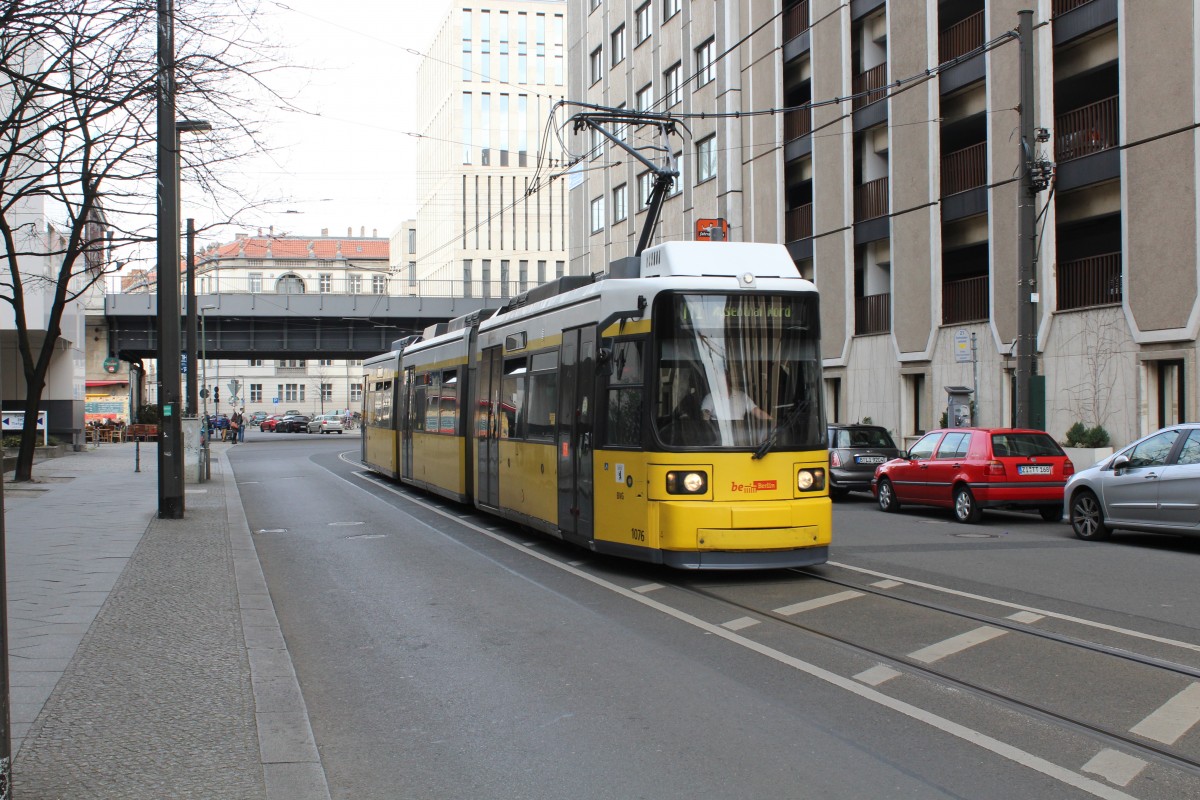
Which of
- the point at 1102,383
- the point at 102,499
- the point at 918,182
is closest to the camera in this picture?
the point at 102,499

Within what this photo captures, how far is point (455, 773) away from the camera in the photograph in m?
5.20

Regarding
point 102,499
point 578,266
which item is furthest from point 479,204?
point 102,499

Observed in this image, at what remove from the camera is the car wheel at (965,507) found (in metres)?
17.1

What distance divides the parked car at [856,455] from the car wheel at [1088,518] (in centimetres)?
737

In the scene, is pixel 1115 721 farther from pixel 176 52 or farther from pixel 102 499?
pixel 102 499

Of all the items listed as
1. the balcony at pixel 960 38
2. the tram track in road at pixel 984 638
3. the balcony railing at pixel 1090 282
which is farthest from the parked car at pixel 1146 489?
the balcony at pixel 960 38

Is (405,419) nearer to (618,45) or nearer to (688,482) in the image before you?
(688,482)

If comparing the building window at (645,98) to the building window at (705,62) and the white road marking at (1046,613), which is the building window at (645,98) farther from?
the white road marking at (1046,613)

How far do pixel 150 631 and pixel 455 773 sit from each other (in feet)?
12.9

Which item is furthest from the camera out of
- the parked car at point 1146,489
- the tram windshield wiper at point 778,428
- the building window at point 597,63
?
the building window at point 597,63

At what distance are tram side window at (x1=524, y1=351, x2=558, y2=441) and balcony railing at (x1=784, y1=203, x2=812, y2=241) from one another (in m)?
21.9

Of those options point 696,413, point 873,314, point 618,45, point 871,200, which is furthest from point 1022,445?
point 618,45

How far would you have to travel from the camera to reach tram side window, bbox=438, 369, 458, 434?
59.5 ft

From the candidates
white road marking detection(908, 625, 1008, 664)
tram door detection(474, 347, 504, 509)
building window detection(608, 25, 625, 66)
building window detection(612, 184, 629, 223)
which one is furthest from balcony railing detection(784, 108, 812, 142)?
white road marking detection(908, 625, 1008, 664)
